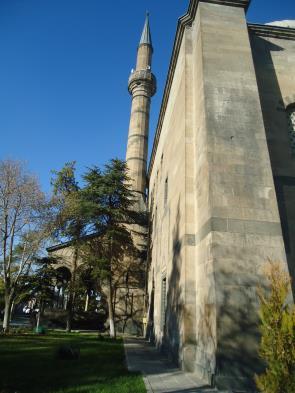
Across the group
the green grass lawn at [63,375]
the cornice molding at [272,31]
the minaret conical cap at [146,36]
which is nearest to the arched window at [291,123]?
the cornice molding at [272,31]

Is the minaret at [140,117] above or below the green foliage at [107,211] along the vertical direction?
above

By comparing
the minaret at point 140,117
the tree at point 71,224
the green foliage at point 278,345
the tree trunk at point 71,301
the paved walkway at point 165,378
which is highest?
the minaret at point 140,117

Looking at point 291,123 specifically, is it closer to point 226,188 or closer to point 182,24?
point 226,188

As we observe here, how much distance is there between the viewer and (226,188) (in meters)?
7.29

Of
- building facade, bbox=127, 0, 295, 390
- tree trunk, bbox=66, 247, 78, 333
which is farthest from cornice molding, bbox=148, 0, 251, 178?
tree trunk, bbox=66, 247, 78, 333

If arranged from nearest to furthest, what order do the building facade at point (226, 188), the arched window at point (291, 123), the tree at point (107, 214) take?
the building facade at point (226, 188), the arched window at point (291, 123), the tree at point (107, 214)

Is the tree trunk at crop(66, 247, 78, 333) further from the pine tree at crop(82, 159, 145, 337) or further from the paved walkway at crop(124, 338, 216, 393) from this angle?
the paved walkway at crop(124, 338, 216, 393)

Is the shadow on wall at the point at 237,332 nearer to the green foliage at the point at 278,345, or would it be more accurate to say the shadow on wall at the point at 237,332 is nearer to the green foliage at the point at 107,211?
the green foliage at the point at 278,345

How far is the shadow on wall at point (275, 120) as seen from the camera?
801 centimetres

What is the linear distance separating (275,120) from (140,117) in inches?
773

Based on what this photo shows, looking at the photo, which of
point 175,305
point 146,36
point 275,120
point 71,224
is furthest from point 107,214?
point 146,36

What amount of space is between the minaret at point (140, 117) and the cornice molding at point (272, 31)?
1600cm

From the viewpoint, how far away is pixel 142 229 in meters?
22.3

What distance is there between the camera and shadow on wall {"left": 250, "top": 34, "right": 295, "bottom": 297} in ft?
26.3
